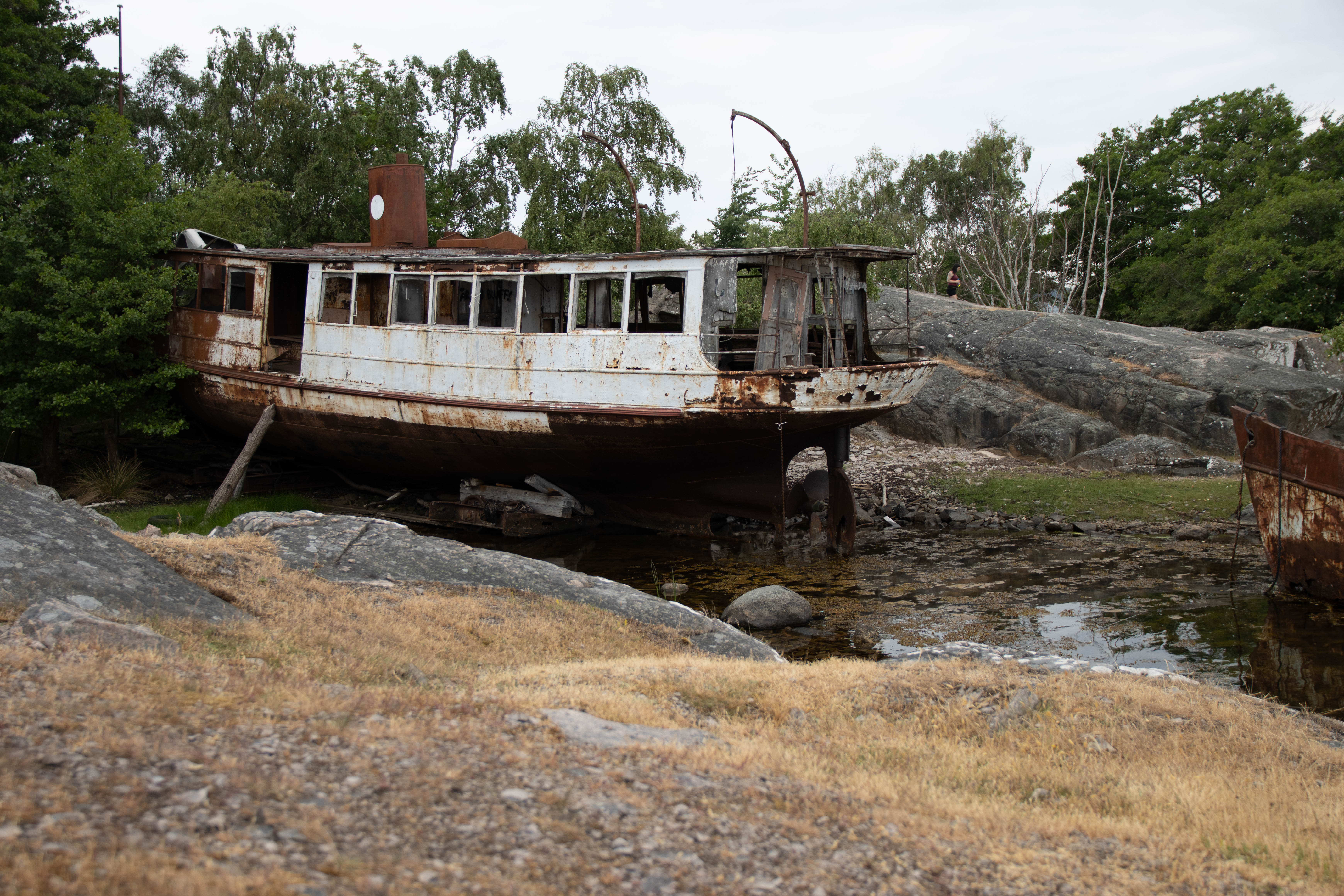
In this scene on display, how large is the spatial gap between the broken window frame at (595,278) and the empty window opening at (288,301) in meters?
6.64

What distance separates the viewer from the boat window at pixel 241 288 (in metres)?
17.1

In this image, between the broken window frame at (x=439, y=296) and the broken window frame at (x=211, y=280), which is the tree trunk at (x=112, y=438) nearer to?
the broken window frame at (x=211, y=280)

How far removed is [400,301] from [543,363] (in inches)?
139

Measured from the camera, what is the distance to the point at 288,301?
1875 centimetres

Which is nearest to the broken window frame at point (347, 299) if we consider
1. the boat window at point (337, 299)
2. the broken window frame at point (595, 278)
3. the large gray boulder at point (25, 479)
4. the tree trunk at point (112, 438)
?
the boat window at point (337, 299)

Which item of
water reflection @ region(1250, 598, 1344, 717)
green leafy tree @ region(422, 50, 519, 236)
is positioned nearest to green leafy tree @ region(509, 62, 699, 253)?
green leafy tree @ region(422, 50, 519, 236)

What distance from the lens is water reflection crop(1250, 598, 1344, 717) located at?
8578mm

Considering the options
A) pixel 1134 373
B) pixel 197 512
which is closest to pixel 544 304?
pixel 197 512

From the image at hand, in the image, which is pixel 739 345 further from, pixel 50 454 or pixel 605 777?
pixel 605 777

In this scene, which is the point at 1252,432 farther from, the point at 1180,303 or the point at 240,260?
the point at 1180,303

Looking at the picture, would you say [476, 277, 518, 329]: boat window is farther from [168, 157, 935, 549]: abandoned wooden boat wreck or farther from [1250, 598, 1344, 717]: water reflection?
[1250, 598, 1344, 717]: water reflection

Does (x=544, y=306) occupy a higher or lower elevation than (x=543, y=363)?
higher

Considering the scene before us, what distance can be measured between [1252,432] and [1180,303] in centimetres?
2116

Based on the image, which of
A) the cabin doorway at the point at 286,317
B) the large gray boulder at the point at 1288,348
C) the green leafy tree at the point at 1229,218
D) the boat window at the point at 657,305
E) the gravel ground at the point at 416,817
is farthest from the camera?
the green leafy tree at the point at 1229,218
